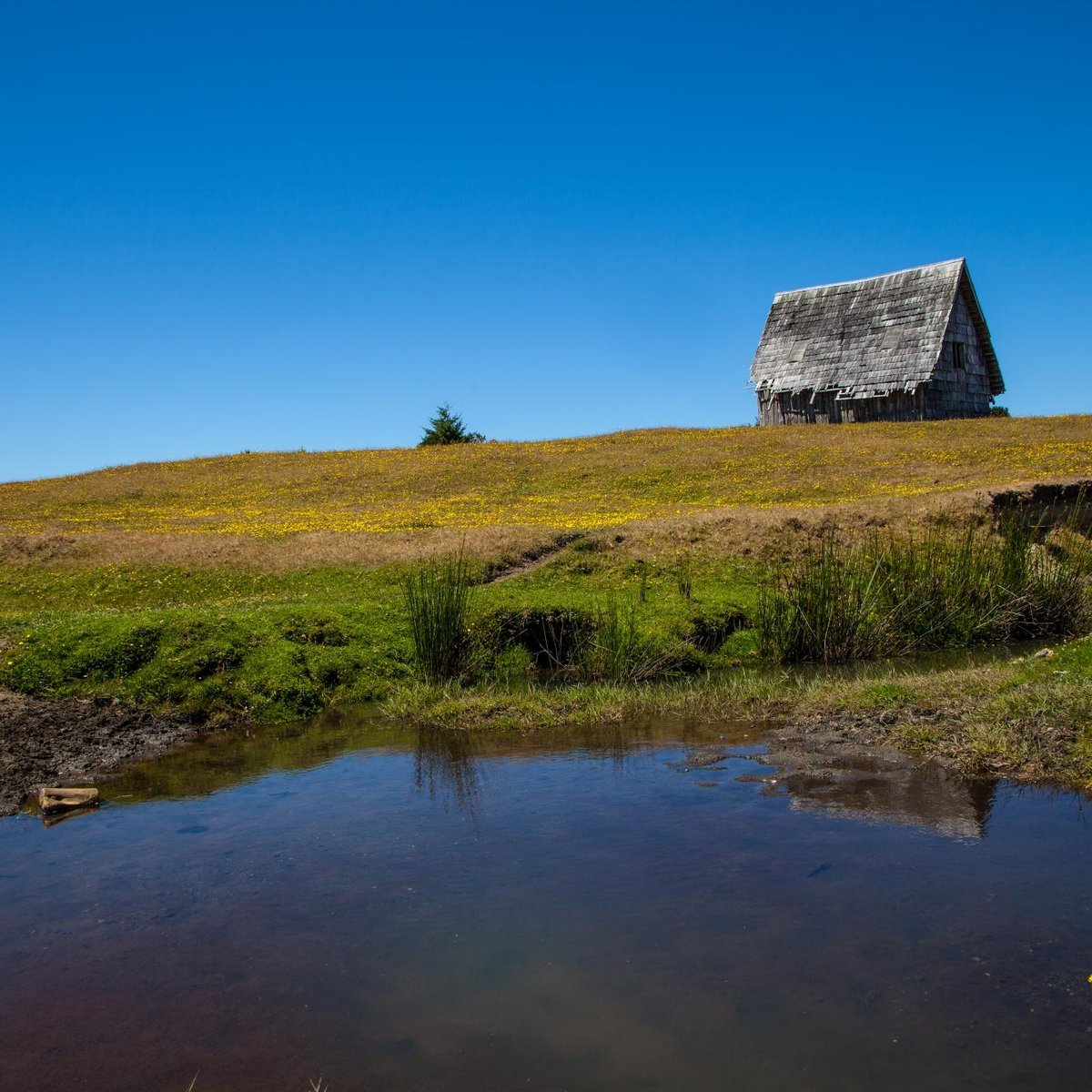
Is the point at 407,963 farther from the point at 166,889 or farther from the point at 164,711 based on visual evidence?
the point at 164,711

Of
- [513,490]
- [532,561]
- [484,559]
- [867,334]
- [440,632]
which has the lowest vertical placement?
[440,632]

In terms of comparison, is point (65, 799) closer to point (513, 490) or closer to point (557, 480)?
point (513, 490)

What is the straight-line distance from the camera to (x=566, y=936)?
6.69m

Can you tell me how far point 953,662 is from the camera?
1584 centimetres

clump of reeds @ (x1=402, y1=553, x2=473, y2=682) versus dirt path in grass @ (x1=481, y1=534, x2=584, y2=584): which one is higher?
dirt path in grass @ (x1=481, y1=534, x2=584, y2=584)

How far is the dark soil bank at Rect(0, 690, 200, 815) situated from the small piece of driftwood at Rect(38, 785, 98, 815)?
18.3 inches

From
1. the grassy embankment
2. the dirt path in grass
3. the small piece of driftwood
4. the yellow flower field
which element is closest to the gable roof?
the yellow flower field

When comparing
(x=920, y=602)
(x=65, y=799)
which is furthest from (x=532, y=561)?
(x=65, y=799)

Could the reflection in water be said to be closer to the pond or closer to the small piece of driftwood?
the pond

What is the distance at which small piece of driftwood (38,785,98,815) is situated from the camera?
1027 centimetres

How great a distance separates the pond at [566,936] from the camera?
211 inches

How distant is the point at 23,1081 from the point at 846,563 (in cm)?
1553

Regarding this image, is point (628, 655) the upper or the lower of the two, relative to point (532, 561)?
lower

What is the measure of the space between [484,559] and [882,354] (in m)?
32.4
